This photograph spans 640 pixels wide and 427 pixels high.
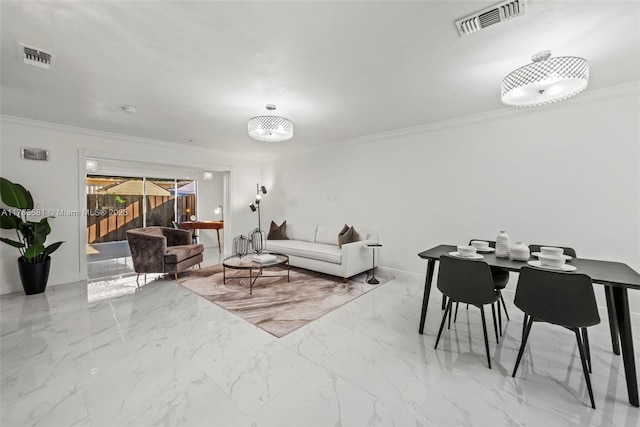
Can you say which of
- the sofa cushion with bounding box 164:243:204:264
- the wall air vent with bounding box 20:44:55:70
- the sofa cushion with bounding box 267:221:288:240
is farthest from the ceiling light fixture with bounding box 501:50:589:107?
the sofa cushion with bounding box 164:243:204:264

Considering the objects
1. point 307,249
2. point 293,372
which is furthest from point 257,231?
point 293,372

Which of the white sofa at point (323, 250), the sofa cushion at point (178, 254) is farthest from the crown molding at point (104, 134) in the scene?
the white sofa at point (323, 250)

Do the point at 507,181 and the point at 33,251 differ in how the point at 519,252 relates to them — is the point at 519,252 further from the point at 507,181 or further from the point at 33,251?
the point at 33,251

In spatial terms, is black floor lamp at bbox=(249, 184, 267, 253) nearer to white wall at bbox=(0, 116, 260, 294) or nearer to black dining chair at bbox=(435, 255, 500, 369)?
white wall at bbox=(0, 116, 260, 294)

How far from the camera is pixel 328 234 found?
5.16m

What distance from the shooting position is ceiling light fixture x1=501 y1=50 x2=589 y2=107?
6.17 feet

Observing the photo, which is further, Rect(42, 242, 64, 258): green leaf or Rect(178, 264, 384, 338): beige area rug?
Rect(42, 242, 64, 258): green leaf

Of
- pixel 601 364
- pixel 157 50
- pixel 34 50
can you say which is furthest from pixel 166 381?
pixel 601 364

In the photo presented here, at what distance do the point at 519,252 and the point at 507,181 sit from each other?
1.59 meters

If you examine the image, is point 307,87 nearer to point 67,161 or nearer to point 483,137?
point 483,137

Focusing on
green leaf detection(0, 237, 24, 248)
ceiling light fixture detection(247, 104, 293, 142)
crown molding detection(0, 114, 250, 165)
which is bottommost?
green leaf detection(0, 237, 24, 248)

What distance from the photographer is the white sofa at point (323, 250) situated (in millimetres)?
4145

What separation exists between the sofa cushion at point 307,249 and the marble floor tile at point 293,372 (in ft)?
4.21

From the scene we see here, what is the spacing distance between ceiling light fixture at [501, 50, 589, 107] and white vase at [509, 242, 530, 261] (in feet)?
4.14
